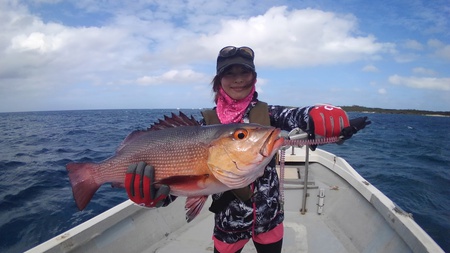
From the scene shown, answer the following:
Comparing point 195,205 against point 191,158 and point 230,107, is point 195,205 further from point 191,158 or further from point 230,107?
point 230,107

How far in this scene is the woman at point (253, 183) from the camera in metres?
2.55

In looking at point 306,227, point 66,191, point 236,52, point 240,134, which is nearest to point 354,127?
point 240,134

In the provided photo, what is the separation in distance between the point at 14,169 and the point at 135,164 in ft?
41.0

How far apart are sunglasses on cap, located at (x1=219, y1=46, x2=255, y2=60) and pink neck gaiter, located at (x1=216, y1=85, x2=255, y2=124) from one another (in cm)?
37

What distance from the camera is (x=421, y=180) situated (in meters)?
12.9

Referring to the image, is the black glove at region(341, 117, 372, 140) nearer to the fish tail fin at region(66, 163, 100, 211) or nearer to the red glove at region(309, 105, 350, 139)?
the red glove at region(309, 105, 350, 139)

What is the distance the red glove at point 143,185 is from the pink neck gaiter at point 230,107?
958 millimetres

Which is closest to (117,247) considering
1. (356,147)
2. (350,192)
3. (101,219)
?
(101,219)

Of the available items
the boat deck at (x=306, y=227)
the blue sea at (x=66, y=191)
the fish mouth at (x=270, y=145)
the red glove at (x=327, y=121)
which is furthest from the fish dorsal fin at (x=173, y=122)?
the blue sea at (x=66, y=191)

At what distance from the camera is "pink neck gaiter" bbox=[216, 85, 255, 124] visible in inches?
113

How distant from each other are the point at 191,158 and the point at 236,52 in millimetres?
1223

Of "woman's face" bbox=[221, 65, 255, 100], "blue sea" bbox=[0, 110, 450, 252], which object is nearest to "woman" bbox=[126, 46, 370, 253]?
"woman's face" bbox=[221, 65, 255, 100]

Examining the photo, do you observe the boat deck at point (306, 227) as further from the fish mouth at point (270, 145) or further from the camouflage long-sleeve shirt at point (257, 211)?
the fish mouth at point (270, 145)

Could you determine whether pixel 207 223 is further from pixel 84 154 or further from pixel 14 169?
pixel 84 154
